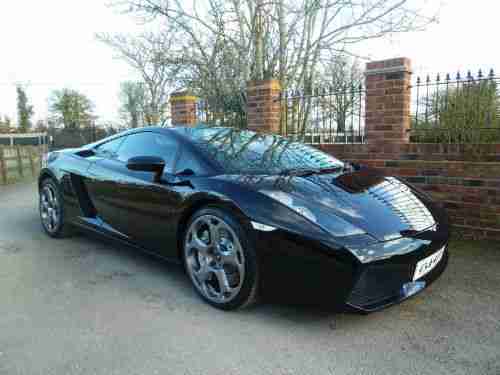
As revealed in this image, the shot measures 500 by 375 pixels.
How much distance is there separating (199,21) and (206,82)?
4.58 ft

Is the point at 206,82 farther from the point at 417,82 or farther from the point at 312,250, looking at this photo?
the point at 312,250

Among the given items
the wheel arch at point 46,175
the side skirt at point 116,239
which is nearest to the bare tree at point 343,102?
the side skirt at point 116,239

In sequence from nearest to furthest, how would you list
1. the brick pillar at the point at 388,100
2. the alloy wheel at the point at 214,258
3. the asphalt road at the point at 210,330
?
1. the asphalt road at the point at 210,330
2. the alloy wheel at the point at 214,258
3. the brick pillar at the point at 388,100

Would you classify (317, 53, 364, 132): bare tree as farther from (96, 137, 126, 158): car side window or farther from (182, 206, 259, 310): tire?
(182, 206, 259, 310): tire

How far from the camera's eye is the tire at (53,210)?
429 centimetres

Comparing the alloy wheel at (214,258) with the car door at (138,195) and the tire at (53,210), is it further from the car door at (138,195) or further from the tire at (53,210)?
the tire at (53,210)

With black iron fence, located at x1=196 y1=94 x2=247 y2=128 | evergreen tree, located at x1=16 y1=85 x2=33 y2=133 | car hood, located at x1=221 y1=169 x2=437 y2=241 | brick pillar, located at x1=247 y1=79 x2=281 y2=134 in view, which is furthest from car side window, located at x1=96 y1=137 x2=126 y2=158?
evergreen tree, located at x1=16 y1=85 x2=33 y2=133

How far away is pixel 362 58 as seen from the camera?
359 inches

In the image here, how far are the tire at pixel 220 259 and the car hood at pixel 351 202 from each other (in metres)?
0.31

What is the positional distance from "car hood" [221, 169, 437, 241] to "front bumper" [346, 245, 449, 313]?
0.15m

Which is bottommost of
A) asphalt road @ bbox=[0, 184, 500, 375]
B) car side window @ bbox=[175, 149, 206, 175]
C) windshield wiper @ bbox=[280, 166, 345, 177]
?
asphalt road @ bbox=[0, 184, 500, 375]

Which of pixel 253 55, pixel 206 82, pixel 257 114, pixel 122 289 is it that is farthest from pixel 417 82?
pixel 206 82

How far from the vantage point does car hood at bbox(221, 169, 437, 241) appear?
2.39m

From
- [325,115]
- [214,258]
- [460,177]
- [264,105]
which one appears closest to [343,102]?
[325,115]
